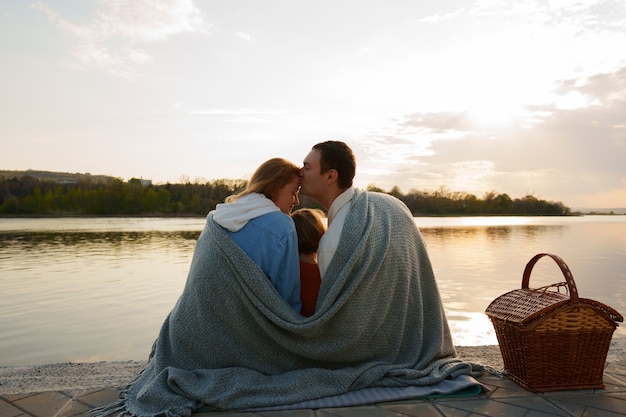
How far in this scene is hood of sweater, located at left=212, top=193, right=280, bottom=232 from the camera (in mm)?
3199

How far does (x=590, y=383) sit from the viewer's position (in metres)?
3.10

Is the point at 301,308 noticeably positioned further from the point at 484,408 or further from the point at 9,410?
the point at 9,410

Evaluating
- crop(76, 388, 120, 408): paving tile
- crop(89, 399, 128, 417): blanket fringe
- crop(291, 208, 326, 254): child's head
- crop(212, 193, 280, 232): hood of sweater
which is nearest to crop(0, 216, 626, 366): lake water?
crop(76, 388, 120, 408): paving tile

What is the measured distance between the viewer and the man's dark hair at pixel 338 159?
3.36 meters

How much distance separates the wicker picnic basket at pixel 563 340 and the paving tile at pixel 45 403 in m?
2.38

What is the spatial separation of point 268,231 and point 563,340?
1.69 meters

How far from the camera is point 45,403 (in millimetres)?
2848

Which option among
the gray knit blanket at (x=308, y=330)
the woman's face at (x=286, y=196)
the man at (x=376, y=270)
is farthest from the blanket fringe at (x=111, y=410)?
the woman's face at (x=286, y=196)

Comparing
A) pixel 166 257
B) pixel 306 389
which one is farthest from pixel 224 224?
pixel 166 257

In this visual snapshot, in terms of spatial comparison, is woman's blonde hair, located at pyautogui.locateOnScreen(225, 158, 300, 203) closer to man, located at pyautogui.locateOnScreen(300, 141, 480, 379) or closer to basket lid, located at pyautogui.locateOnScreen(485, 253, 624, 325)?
man, located at pyautogui.locateOnScreen(300, 141, 480, 379)

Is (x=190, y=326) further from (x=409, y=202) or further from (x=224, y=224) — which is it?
(x=409, y=202)

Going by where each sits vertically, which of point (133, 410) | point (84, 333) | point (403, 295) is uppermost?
point (403, 295)

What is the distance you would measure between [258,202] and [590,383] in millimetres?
2069

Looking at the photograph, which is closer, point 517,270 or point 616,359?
point 616,359
